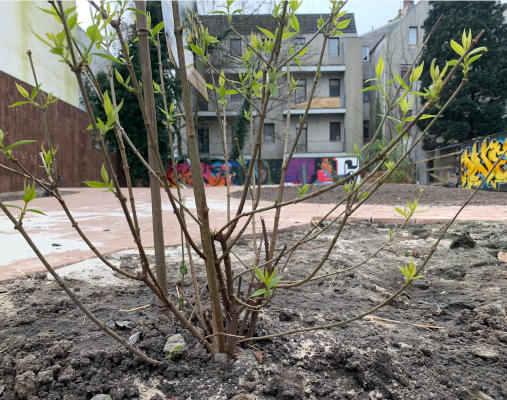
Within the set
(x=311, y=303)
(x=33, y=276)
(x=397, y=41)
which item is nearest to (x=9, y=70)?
(x=33, y=276)

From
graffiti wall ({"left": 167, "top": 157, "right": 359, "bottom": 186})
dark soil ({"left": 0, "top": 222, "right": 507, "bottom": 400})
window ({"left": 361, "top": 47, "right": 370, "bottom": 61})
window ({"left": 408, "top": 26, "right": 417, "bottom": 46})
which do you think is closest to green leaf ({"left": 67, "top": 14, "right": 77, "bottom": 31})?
dark soil ({"left": 0, "top": 222, "right": 507, "bottom": 400})

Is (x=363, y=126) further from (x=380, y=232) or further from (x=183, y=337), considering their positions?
(x=183, y=337)

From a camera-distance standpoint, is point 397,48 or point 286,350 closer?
point 286,350

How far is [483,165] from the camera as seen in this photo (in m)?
12.6

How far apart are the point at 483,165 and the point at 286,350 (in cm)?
1393

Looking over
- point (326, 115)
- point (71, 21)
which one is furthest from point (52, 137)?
point (326, 115)

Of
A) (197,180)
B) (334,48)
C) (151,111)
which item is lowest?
(197,180)

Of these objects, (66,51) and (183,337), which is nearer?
(66,51)

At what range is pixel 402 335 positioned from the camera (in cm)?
136

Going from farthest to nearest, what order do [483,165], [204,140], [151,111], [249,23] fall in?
[204,140]
[249,23]
[483,165]
[151,111]

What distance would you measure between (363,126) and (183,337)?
25.4 m

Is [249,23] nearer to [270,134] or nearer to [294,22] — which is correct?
[270,134]

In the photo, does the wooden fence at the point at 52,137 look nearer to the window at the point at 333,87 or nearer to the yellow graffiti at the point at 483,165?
the yellow graffiti at the point at 483,165

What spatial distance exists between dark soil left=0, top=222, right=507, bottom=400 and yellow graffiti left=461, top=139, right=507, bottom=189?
36.5ft
